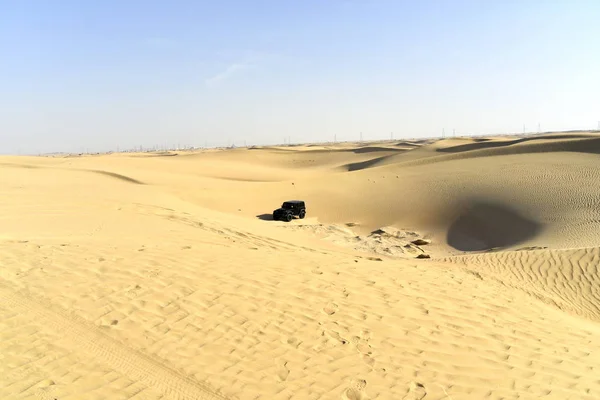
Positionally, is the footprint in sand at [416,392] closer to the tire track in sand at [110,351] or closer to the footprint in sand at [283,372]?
the footprint in sand at [283,372]

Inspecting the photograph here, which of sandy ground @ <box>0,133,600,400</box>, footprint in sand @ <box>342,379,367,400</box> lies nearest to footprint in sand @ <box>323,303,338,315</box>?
sandy ground @ <box>0,133,600,400</box>

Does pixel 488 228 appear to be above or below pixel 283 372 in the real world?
below

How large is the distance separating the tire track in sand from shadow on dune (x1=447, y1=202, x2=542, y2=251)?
13.7m

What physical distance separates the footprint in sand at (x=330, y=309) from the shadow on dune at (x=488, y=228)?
11.3 metres

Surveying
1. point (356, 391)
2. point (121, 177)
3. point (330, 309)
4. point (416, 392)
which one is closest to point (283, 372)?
point (356, 391)

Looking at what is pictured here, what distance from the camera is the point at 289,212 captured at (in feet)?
61.3

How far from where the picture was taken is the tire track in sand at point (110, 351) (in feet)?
13.4

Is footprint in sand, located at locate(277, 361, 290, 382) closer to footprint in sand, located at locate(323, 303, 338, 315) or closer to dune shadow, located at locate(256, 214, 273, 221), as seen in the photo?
footprint in sand, located at locate(323, 303, 338, 315)

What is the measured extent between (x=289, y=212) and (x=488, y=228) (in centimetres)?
848

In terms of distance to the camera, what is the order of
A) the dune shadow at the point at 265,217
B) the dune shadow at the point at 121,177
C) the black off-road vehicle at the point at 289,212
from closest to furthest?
the black off-road vehicle at the point at 289,212, the dune shadow at the point at 265,217, the dune shadow at the point at 121,177

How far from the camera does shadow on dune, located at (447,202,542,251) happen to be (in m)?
16.2

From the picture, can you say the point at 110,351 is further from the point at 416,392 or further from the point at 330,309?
the point at 416,392

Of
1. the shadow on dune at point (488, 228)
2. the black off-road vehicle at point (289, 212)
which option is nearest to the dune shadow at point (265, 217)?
the black off-road vehicle at point (289, 212)

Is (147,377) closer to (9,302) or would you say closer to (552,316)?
(9,302)
